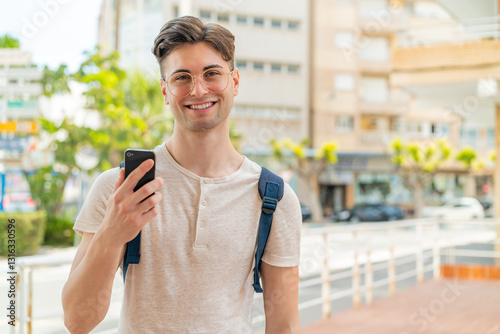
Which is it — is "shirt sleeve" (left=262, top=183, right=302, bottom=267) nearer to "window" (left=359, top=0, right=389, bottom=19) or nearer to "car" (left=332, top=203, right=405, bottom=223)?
"car" (left=332, top=203, right=405, bottom=223)

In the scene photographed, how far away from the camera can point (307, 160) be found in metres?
29.7

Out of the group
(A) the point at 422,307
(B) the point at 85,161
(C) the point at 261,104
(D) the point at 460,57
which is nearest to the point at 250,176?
(A) the point at 422,307

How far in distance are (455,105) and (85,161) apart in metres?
9.15

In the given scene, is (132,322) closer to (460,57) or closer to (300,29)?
(460,57)

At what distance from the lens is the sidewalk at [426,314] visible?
199 inches

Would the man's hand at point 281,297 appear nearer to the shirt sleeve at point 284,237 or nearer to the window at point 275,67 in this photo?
the shirt sleeve at point 284,237

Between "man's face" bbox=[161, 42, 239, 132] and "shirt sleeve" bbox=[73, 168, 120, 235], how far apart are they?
0.63 ft

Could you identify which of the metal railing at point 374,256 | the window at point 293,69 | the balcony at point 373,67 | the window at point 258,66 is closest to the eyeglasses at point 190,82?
the metal railing at point 374,256

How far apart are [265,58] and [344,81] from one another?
14.5 ft

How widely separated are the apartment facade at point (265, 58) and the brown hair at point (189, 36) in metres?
27.0

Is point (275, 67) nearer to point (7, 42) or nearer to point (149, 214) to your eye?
point (7, 42)

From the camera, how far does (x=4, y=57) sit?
11.1 metres

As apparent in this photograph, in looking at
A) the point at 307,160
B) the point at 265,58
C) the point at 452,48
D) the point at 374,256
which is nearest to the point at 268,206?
the point at 452,48

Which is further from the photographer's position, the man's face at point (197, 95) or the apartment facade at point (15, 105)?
the apartment facade at point (15, 105)
